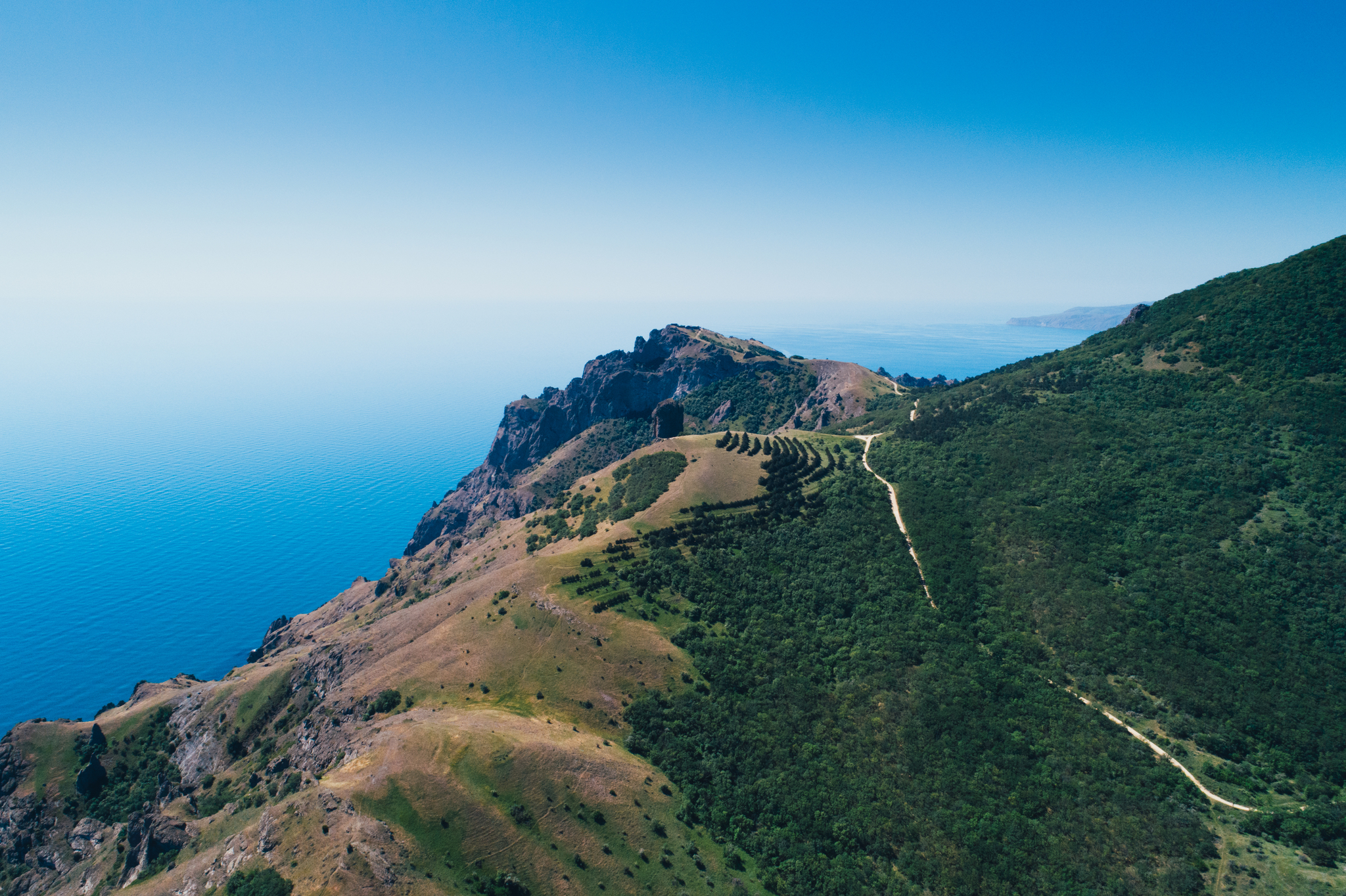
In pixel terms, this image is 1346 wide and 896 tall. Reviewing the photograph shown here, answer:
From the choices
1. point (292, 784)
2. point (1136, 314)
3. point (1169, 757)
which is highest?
point (1136, 314)

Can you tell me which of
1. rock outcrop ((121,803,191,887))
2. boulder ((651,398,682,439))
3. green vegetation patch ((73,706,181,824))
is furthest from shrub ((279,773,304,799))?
boulder ((651,398,682,439))

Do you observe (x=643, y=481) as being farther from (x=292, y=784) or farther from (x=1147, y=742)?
(x=1147, y=742)

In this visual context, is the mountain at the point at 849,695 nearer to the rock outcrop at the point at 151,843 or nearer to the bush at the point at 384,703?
the rock outcrop at the point at 151,843

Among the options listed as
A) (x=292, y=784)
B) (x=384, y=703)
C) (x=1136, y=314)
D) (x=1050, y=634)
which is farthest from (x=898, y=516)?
(x=1136, y=314)

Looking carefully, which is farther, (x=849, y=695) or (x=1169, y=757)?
(x=849, y=695)

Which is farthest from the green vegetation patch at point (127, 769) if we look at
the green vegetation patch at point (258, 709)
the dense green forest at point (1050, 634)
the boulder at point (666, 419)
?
the boulder at point (666, 419)

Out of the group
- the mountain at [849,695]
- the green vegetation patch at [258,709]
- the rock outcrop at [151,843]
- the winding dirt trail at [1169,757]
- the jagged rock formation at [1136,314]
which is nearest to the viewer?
the mountain at [849,695]

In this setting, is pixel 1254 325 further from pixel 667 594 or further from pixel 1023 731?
pixel 667 594

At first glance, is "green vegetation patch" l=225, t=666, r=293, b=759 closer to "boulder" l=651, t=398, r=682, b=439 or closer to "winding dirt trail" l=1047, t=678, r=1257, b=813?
"boulder" l=651, t=398, r=682, b=439
